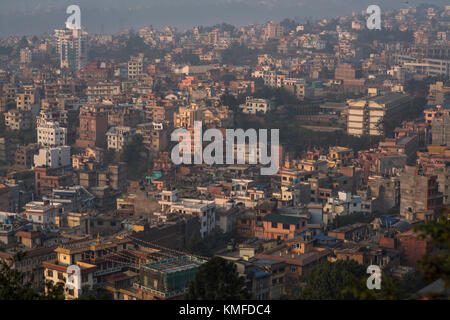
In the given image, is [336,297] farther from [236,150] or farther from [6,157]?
[6,157]

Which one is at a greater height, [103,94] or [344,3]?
[344,3]

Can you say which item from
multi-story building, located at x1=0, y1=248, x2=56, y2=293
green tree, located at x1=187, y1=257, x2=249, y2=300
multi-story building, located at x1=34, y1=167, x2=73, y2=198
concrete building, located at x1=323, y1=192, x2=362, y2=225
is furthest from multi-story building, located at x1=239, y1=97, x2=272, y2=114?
green tree, located at x1=187, y1=257, x2=249, y2=300

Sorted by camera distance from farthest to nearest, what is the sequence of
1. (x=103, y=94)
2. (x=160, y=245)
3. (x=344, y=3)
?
(x=344, y=3), (x=103, y=94), (x=160, y=245)

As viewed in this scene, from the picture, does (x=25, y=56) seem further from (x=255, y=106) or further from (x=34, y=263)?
(x=34, y=263)

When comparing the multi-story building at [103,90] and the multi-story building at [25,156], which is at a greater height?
the multi-story building at [103,90]

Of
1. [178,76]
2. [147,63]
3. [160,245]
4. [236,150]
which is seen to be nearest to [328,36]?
[147,63]

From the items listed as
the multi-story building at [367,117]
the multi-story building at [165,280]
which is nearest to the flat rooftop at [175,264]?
the multi-story building at [165,280]

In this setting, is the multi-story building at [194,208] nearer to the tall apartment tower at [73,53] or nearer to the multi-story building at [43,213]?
the multi-story building at [43,213]

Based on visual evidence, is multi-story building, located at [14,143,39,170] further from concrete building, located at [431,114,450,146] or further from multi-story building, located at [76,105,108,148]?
concrete building, located at [431,114,450,146]
